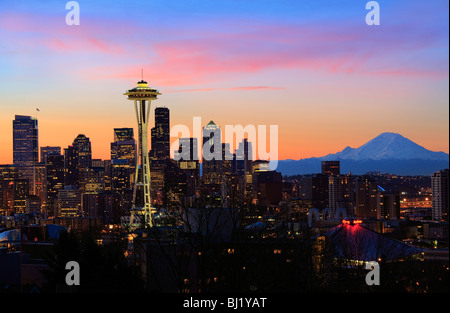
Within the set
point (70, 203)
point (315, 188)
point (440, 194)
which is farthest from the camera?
point (70, 203)

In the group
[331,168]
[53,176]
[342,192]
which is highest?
[331,168]

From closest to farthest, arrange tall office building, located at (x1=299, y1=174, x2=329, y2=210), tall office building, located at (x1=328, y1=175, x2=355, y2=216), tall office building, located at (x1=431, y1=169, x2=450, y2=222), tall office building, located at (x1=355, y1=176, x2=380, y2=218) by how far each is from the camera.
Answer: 1. tall office building, located at (x1=431, y1=169, x2=450, y2=222)
2. tall office building, located at (x1=355, y1=176, x2=380, y2=218)
3. tall office building, located at (x1=328, y1=175, x2=355, y2=216)
4. tall office building, located at (x1=299, y1=174, x2=329, y2=210)

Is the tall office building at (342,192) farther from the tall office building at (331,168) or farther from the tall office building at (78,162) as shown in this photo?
the tall office building at (78,162)

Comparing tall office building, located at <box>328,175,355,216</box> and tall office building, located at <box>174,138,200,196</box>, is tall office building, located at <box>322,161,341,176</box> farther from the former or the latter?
tall office building, located at <box>174,138,200,196</box>

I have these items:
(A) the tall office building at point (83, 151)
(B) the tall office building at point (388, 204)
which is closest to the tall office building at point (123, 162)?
(A) the tall office building at point (83, 151)

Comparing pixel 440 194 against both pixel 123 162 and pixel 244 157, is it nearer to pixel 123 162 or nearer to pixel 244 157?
pixel 244 157

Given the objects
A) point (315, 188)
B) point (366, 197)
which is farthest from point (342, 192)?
point (315, 188)

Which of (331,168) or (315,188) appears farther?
(331,168)

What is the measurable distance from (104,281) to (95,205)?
4168 inches

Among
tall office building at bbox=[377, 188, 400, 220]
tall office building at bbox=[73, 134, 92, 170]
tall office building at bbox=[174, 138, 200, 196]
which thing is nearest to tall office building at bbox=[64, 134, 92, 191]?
→ tall office building at bbox=[73, 134, 92, 170]

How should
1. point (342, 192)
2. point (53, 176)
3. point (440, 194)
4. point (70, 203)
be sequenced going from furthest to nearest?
1. point (53, 176)
2. point (70, 203)
3. point (342, 192)
4. point (440, 194)

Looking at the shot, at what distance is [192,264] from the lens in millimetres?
16250
